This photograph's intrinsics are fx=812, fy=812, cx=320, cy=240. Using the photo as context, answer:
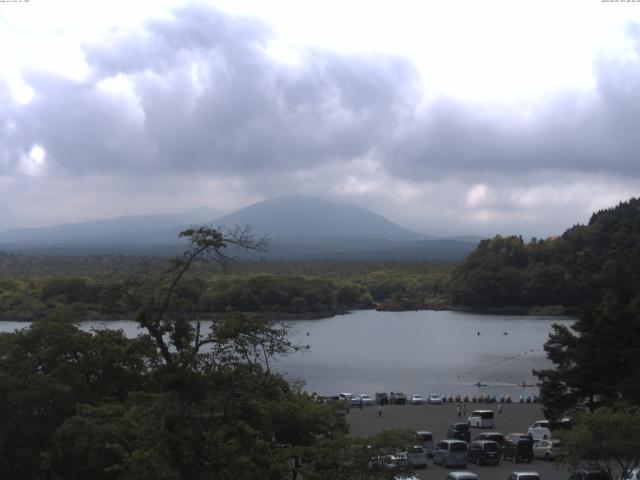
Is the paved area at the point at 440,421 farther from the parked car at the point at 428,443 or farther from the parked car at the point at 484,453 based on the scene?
the parked car at the point at 428,443

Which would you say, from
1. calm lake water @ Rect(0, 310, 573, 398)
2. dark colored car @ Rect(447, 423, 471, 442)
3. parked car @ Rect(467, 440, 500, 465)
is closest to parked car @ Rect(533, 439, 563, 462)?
parked car @ Rect(467, 440, 500, 465)

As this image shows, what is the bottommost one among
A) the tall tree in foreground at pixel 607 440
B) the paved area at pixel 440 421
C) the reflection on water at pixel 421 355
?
the reflection on water at pixel 421 355

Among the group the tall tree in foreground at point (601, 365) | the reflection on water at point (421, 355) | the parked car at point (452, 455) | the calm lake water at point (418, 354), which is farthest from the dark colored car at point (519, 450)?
the reflection on water at point (421, 355)

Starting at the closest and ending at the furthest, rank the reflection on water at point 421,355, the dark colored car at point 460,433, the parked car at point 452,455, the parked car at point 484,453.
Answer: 1. the parked car at point 452,455
2. the parked car at point 484,453
3. the dark colored car at point 460,433
4. the reflection on water at point 421,355

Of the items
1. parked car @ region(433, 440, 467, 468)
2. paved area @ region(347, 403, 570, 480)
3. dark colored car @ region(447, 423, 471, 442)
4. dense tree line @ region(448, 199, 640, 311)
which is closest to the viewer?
paved area @ region(347, 403, 570, 480)

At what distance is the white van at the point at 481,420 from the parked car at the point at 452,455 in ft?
17.7

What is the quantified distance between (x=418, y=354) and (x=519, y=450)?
28.6 meters

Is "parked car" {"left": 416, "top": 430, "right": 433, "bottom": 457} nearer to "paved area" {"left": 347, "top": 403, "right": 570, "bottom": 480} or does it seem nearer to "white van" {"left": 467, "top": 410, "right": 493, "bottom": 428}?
"paved area" {"left": 347, "top": 403, "right": 570, "bottom": 480}

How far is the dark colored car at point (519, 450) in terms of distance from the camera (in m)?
15.3

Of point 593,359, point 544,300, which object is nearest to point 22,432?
point 593,359

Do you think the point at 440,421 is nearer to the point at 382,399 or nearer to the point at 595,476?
the point at 382,399

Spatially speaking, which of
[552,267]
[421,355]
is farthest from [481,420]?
[552,267]

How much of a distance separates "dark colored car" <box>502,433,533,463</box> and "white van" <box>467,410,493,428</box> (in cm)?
453

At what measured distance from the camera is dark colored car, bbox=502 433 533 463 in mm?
15336
